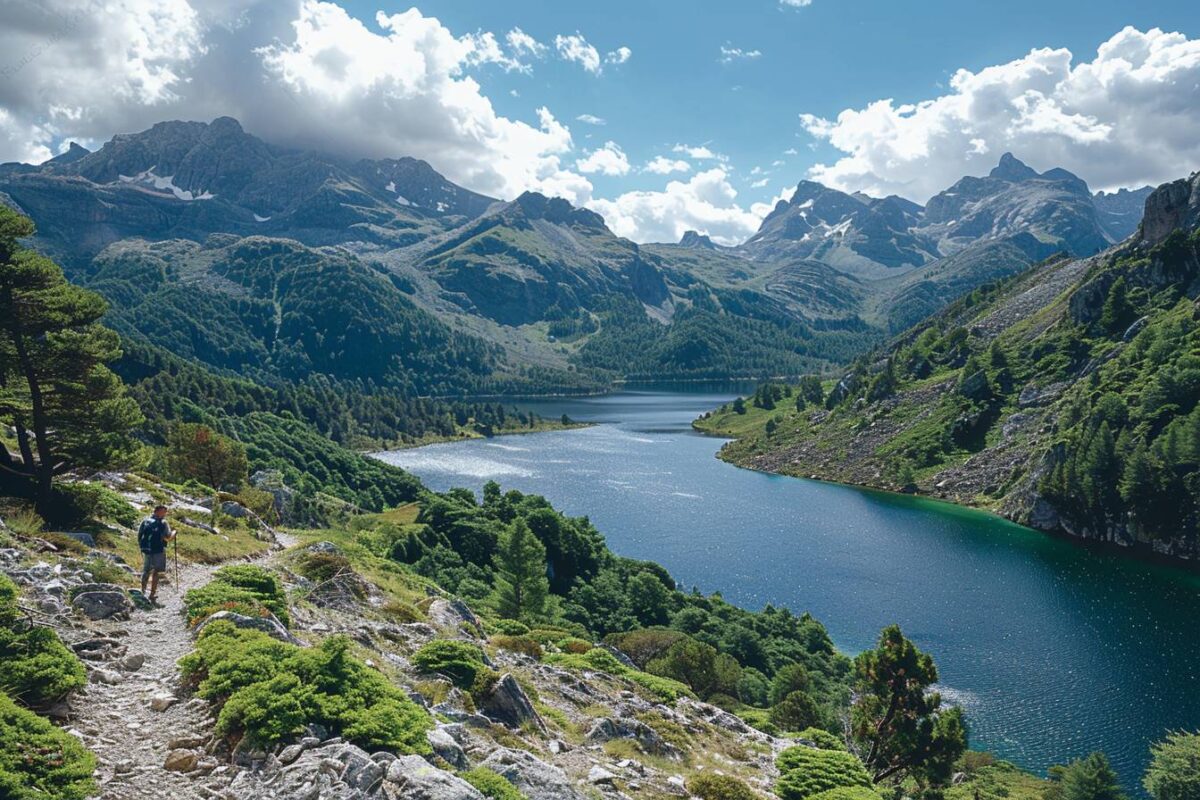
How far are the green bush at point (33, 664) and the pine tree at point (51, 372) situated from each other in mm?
17681

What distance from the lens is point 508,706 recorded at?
22.6 m

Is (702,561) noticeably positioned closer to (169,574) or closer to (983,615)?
(983,615)

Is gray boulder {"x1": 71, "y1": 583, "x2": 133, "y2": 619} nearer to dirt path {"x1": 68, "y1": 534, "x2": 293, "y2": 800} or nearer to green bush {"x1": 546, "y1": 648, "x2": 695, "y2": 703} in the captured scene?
dirt path {"x1": 68, "y1": 534, "x2": 293, "y2": 800}

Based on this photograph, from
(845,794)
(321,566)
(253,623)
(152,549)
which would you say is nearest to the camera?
(253,623)

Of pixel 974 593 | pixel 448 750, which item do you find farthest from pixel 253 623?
pixel 974 593

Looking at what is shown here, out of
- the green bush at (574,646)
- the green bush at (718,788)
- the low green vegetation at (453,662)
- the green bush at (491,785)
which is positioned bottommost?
the green bush at (574,646)

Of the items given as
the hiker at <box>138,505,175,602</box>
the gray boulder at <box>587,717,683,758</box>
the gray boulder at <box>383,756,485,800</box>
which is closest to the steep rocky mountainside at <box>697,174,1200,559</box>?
the gray boulder at <box>587,717,683,758</box>

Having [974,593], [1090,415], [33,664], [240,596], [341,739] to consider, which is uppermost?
[1090,415]

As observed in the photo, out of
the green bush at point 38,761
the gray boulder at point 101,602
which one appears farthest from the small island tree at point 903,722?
the green bush at point 38,761

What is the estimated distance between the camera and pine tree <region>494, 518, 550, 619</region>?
65.9m

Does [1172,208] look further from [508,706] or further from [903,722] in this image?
[508,706]

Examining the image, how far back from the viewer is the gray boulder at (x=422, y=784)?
13359mm

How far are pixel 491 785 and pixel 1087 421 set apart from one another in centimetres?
15042

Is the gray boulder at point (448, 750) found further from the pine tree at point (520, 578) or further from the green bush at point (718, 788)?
the pine tree at point (520, 578)
